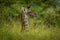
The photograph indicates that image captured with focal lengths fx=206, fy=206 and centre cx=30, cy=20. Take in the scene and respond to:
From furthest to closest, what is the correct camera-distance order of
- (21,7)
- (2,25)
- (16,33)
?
1. (21,7)
2. (2,25)
3. (16,33)

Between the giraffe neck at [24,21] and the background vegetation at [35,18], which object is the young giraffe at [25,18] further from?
the background vegetation at [35,18]

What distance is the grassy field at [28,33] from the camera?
15.1 ft

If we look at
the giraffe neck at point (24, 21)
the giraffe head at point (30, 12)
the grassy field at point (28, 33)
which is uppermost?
the giraffe head at point (30, 12)

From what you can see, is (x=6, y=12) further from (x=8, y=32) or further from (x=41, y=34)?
(x=41, y=34)

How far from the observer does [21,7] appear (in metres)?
5.63

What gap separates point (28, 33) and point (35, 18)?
0.88 metres

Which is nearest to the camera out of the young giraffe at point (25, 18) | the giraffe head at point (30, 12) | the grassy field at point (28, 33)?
the grassy field at point (28, 33)

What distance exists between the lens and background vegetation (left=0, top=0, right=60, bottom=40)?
495 cm

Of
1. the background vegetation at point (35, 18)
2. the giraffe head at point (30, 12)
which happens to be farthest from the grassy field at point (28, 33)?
the giraffe head at point (30, 12)

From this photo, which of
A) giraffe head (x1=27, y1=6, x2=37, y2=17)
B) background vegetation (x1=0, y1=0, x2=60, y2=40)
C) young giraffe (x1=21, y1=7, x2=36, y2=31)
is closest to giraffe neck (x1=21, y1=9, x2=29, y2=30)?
young giraffe (x1=21, y1=7, x2=36, y2=31)

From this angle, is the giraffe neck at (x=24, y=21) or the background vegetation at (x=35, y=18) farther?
the giraffe neck at (x=24, y=21)

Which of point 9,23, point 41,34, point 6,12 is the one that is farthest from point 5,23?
point 41,34

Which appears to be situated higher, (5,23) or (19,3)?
(19,3)

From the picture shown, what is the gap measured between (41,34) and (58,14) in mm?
1258
